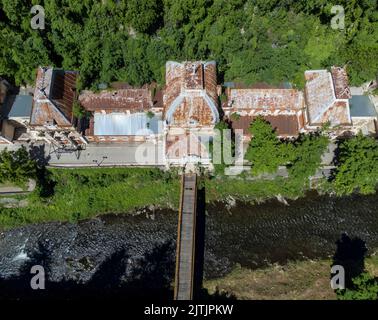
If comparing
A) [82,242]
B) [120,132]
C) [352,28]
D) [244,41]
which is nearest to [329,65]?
[352,28]

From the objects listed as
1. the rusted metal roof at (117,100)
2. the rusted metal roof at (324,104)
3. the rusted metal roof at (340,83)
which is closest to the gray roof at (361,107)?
the rusted metal roof at (324,104)

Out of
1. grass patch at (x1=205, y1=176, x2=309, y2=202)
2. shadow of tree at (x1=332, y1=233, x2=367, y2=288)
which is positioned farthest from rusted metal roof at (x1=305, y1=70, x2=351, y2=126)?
shadow of tree at (x1=332, y1=233, x2=367, y2=288)

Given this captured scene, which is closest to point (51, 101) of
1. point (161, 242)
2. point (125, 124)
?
point (125, 124)

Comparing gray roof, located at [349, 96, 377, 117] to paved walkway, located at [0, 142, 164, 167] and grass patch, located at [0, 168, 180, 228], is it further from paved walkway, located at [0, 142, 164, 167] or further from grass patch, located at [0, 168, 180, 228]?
paved walkway, located at [0, 142, 164, 167]

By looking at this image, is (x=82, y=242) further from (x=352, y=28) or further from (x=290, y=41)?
(x=352, y=28)

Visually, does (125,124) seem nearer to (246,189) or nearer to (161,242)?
(161,242)

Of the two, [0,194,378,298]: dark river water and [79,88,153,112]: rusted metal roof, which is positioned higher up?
[79,88,153,112]: rusted metal roof
